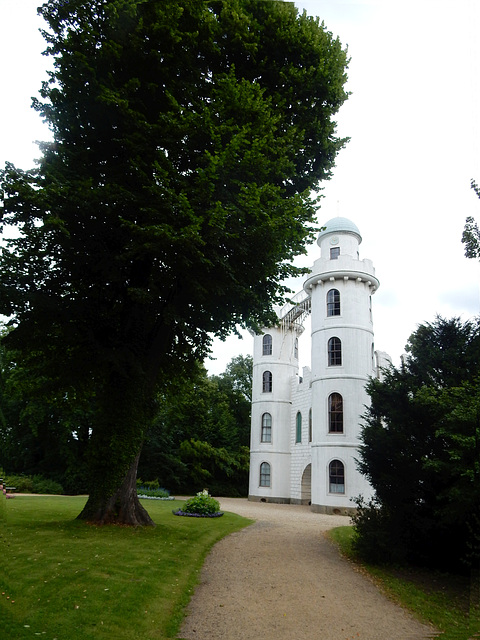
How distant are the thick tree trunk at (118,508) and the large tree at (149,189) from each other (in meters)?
0.04

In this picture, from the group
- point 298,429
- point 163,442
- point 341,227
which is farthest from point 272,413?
point 341,227

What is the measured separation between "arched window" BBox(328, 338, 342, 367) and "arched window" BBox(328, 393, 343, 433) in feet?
6.22

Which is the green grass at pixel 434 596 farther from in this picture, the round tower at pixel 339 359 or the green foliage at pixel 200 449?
the green foliage at pixel 200 449

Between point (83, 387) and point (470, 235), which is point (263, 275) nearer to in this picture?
point (470, 235)

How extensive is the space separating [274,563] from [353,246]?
A: 2139cm

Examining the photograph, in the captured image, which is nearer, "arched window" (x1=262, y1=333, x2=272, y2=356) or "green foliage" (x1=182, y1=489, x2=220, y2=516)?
"green foliage" (x1=182, y1=489, x2=220, y2=516)

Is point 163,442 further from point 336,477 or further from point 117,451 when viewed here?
point 117,451

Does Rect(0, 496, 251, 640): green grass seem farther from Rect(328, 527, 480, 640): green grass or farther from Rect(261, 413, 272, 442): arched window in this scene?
Rect(261, 413, 272, 442): arched window

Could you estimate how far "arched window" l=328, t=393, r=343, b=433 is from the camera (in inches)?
985

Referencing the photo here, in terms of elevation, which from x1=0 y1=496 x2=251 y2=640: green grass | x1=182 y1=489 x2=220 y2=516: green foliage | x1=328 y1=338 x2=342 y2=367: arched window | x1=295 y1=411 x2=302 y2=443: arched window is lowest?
x1=0 y1=496 x2=251 y2=640: green grass

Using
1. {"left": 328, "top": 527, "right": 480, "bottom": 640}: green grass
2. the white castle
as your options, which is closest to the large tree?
{"left": 328, "top": 527, "right": 480, "bottom": 640}: green grass

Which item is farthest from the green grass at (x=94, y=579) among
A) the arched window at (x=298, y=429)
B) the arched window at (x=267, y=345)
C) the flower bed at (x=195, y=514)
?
the arched window at (x=267, y=345)

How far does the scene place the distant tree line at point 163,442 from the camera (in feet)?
94.8

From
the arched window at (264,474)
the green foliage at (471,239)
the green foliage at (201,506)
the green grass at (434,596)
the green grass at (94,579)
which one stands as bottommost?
the green grass at (434,596)
